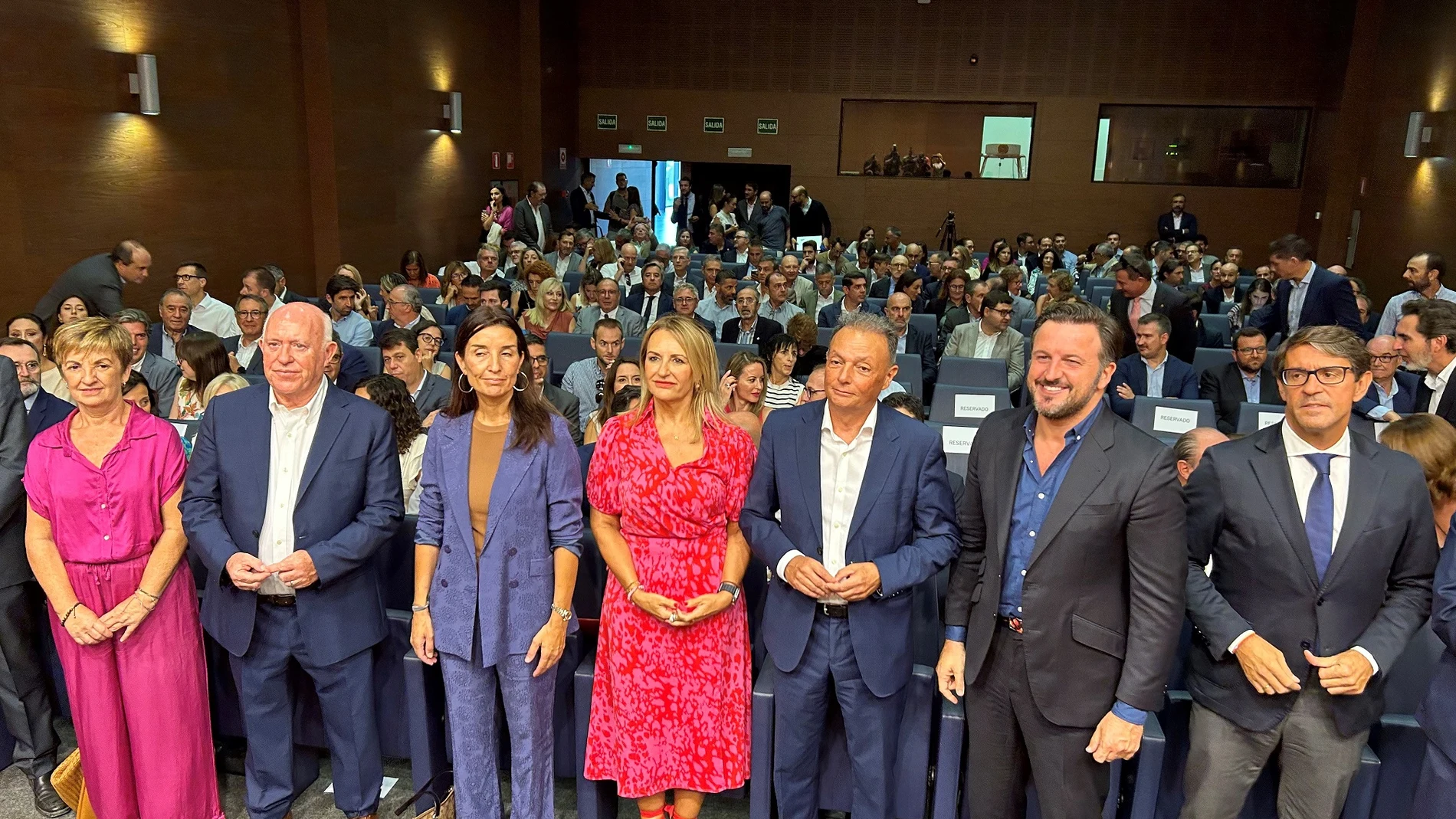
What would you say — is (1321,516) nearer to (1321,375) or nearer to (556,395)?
(1321,375)

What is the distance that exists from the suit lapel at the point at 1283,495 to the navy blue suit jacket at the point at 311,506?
215 centimetres

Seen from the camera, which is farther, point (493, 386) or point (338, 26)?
point (338, 26)

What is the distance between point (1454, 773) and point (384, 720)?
279cm

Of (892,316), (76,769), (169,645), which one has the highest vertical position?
(892,316)

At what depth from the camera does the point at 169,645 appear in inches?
105

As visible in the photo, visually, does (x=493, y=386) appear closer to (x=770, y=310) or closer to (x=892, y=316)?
(x=892, y=316)

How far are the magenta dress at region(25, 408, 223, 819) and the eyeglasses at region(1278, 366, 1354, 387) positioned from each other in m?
2.79

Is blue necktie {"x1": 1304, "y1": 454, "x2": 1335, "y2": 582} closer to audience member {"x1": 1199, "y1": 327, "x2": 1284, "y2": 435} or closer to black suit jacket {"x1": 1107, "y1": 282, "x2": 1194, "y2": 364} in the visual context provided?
audience member {"x1": 1199, "y1": 327, "x2": 1284, "y2": 435}

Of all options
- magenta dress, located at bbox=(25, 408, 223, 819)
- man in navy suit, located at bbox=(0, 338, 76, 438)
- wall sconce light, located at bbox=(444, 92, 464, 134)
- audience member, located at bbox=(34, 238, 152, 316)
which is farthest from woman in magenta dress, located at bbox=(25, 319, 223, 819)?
wall sconce light, located at bbox=(444, 92, 464, 134)

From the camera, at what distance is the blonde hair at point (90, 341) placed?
2506 millimetres

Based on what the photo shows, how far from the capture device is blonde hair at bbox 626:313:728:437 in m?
2.46

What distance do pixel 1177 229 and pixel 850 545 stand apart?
12.7 m

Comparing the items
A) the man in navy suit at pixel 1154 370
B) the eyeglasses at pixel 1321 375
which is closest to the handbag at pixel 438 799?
the eyeglasses at pixel 1321 375

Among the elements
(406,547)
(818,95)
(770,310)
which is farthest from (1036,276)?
(406,547)
